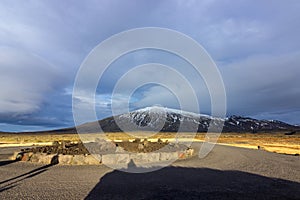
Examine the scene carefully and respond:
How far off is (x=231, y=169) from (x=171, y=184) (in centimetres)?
596

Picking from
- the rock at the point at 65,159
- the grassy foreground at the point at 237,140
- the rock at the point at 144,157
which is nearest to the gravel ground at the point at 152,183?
the rock at the point at 65,159

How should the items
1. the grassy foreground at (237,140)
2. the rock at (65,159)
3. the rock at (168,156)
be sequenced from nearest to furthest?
1. the rock at (65,159)
2. the rock at (168,156)
3. the grassy foreground at (237,140)

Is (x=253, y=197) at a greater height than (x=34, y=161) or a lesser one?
lesser

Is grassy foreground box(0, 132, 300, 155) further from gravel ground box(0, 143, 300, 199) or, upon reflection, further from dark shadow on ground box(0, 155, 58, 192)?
dark shadow on ground box(0, 155, 58, 192)

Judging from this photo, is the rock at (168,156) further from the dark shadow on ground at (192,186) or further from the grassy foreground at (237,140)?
the grassy foreground at (237,140)

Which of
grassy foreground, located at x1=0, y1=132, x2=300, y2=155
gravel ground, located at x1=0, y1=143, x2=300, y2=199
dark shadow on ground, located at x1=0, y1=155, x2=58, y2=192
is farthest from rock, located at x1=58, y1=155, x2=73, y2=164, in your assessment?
grassy foreground, located at x1=0, y1=132, x2=300, y2=155

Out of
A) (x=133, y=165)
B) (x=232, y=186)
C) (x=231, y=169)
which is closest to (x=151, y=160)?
(x=133, y=165)

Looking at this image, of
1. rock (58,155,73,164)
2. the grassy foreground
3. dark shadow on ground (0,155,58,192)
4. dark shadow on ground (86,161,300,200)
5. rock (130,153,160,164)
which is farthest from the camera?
the grassy foreground

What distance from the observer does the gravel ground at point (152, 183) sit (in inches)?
406

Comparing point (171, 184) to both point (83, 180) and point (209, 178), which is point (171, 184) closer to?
point (209, 178)

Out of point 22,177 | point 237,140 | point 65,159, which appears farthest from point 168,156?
point 237,140

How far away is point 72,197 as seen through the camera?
389 inches

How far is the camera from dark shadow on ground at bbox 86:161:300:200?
33.6 feet

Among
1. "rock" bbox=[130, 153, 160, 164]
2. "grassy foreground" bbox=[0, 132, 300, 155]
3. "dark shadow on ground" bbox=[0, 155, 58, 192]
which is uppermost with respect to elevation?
"grassy foreground" bbox=[0, 132, 300, 155]
